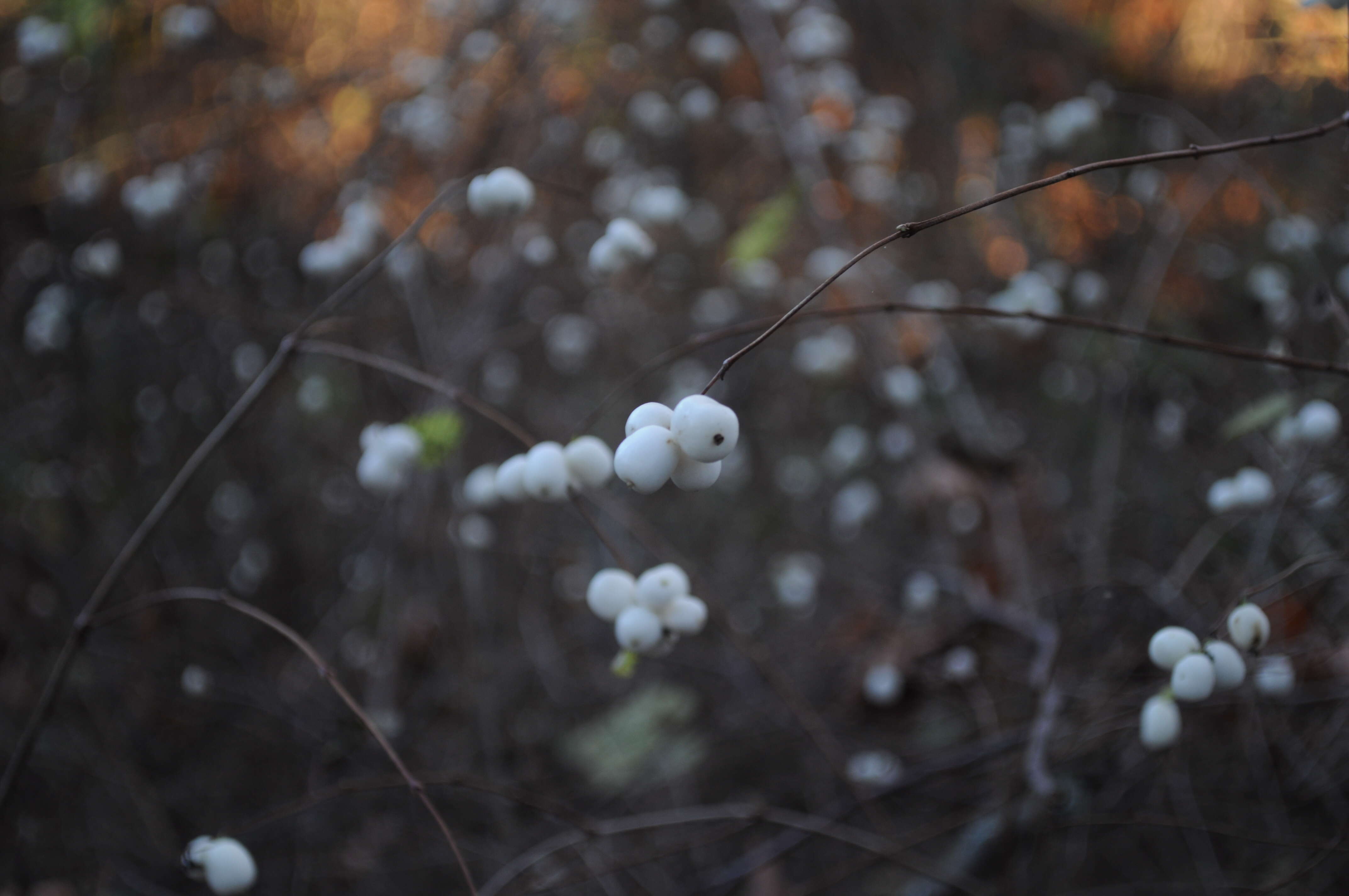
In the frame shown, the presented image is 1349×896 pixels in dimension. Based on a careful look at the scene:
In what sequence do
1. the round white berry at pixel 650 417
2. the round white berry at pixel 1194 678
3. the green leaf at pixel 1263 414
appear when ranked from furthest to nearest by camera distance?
the green leaf at pixel 1263 414, the round white berry at pixel 1194 678, the round white berry at pixel 650 417

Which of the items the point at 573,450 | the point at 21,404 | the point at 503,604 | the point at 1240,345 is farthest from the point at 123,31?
the point at 1240,345

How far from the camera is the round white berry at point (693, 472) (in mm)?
754

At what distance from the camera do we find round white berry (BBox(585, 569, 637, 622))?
3.43ft

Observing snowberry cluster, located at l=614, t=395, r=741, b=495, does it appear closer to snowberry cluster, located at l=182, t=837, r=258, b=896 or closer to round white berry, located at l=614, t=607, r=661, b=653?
round white berry, located at l=614, t=607, r=661, b=653

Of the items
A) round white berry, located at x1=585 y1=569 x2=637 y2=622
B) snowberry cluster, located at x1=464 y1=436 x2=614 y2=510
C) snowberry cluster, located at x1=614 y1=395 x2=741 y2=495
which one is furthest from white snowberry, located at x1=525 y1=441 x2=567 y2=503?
snowberry cluster, located at x1=614 y1=395 x2=741 y2=495

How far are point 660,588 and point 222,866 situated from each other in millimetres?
648

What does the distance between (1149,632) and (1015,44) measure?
2.56 meters

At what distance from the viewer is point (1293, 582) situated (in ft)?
5.26

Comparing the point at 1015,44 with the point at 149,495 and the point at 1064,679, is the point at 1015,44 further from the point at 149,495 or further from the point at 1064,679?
the point at 149,495

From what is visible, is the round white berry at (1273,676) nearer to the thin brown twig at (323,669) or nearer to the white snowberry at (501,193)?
the thin brown twig at (323,669)

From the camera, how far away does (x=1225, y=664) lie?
3.12ft

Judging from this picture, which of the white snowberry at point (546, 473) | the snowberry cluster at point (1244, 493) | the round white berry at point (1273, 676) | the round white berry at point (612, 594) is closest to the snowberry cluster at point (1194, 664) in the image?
the round white berry at point (1273, 676)

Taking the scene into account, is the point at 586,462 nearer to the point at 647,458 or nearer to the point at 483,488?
the point at 647,458

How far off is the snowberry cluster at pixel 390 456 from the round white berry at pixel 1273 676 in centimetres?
134
